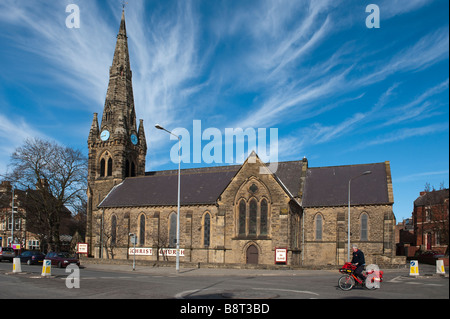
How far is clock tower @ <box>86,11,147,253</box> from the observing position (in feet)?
187

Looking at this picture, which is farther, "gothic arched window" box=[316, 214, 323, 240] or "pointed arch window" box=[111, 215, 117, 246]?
"pointed arch window" box=[111, 215, 117, 246]

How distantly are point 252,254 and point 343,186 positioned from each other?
12.6 metres

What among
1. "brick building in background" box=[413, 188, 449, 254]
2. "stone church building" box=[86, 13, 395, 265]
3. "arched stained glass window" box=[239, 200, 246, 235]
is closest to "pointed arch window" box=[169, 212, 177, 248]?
"stone church building" box=[86, 13, 395, 265]

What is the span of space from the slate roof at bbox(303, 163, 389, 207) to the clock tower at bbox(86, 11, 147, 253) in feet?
82.2

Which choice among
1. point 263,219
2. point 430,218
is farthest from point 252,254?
point 430,218

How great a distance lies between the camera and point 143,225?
162 feet

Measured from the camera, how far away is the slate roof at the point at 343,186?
140ft

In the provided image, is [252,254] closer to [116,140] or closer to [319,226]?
[319,226]

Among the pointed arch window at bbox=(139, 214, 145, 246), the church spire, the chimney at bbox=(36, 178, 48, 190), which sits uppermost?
the church spire

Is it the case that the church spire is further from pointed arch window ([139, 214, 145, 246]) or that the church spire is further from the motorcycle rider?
the motorcycle rider

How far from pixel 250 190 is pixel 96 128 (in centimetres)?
2836

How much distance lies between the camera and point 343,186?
4522 centimetres

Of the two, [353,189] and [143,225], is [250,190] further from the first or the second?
[143,225]
